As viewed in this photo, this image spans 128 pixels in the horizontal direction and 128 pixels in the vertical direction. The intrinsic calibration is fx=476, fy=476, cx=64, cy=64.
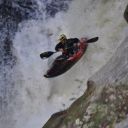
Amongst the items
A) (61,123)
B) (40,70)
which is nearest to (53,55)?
(40,70)

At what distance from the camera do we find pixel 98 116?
7.98 m

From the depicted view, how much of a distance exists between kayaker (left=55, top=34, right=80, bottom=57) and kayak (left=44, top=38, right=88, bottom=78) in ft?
0.28

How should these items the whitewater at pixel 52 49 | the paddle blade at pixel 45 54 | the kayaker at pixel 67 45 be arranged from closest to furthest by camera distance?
1. the whitewater at pixel 52 49
2. the kayaker at pixel 67 45
3. the paddle blade at pixel 45 54

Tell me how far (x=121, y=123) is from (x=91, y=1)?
3.25m

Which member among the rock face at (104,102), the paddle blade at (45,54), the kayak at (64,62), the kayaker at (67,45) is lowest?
the rock face at (104,102)

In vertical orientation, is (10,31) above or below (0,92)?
above

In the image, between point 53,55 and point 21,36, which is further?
point 21,36

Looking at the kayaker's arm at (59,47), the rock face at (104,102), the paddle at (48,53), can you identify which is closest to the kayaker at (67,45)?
the kayaker's arm at (59,47)

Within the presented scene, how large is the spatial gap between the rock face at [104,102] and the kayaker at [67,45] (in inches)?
33.5

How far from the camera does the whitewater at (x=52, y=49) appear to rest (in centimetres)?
915

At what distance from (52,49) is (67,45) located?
1.91ft

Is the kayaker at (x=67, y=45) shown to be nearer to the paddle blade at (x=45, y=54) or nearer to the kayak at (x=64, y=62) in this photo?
the kayak at (x=64, y=62)

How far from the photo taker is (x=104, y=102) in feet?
26.4

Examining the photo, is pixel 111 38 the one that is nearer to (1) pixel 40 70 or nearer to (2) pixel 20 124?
(1) pixel 40 70
